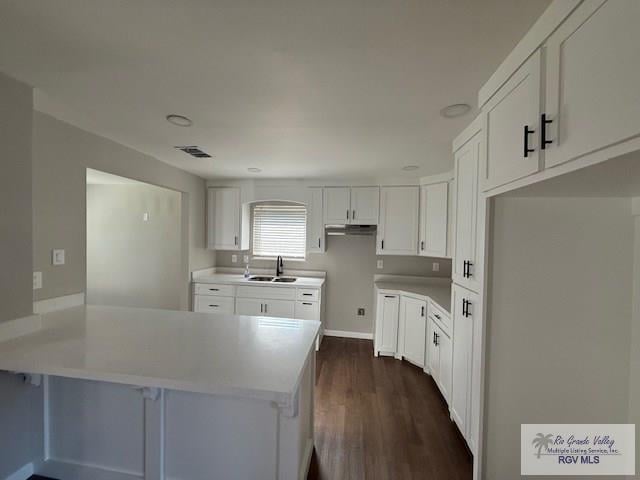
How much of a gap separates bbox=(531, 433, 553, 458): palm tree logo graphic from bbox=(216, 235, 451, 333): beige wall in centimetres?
267

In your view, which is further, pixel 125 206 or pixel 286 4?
pixel 125 206

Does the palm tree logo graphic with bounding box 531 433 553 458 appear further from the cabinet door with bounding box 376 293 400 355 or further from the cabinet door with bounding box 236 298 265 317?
the cabinet door with bounding box 236 298 265 317

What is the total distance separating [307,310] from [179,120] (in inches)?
99.6

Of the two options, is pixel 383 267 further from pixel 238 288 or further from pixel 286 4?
pixel 286 4

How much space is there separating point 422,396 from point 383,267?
179 cm

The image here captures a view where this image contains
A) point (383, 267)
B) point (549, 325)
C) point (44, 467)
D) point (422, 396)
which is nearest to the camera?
point (549, 325)

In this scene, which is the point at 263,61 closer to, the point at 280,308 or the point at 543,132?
the point at 543,132

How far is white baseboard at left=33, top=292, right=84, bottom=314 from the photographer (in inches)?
75.6

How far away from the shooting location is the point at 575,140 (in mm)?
797

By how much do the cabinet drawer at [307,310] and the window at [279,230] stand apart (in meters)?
0.88

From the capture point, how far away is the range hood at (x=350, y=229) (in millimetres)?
3807

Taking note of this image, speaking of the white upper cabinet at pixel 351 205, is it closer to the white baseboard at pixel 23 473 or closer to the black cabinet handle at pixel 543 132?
the black cabinet handle at pixel 543 132

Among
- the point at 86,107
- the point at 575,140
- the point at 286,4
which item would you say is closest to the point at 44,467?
the point at 86,107

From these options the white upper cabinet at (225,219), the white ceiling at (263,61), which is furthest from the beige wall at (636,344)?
the white upper cabinet at (225,219)
